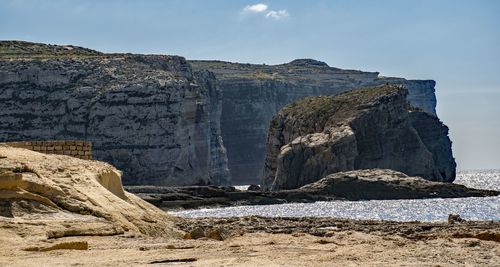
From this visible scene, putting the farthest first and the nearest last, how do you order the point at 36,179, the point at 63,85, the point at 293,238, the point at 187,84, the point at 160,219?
the point at 187,84
the point at 63,85
the point at 160,219
the point at 36,179
the point at 293,238

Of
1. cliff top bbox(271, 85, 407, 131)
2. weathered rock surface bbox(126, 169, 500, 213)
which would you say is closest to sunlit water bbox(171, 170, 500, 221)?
weathered rock surface bbox(126, 169, 500, 213)

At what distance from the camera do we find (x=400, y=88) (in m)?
140

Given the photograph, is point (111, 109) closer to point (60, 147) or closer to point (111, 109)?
point (111, 109)

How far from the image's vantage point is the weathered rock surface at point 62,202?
23.3 metres

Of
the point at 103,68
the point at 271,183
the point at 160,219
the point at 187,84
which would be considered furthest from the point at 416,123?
the point at 160,219

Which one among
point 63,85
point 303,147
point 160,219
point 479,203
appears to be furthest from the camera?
point 63,85

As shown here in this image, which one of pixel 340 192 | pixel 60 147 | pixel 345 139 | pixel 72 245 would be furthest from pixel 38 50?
pixel 72 245

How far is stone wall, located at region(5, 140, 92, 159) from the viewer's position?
1410 inches

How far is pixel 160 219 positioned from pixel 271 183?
10904 cm

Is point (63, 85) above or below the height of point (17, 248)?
above

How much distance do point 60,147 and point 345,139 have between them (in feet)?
301

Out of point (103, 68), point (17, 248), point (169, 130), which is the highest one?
point (103, 68)

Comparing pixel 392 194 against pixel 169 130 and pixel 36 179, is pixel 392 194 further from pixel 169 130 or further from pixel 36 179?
pixel 36 179

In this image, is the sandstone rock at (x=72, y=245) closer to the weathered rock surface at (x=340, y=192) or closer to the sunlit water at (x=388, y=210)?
the sunlit water at (x=388, y=210)
